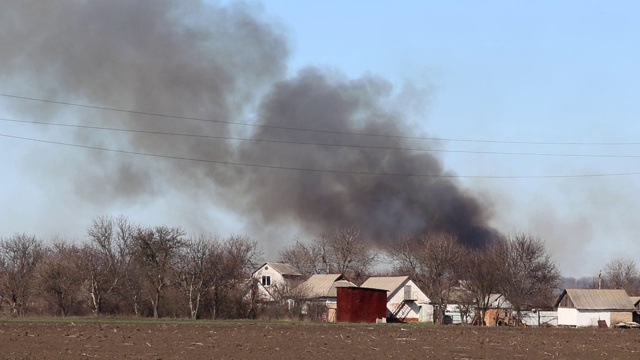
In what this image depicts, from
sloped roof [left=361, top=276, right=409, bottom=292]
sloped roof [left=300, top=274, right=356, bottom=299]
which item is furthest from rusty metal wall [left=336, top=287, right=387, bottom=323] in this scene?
sloped roof [left=300, top=274, right=356, bottom=299]

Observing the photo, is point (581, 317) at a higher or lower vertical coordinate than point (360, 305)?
lower

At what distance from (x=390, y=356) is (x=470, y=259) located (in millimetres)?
59446

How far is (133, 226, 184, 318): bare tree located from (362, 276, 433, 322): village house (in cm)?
2459

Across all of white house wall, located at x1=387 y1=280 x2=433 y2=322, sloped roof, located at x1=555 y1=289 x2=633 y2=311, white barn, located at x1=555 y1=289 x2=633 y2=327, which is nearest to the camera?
white house wall, located at x1=387 y1=280 x2=433 y2=322

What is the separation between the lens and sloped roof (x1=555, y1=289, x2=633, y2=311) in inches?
3533

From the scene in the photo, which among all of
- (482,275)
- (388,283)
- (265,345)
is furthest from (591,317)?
(265,345)

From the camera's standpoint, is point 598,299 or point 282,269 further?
point 282,269

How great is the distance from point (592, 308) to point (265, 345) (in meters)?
64.9

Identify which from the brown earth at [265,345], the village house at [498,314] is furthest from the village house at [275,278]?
the brown earth at [265,345]

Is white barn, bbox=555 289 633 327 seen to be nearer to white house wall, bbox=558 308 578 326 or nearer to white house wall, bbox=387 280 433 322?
white house wall, bbox=558 308 578 326

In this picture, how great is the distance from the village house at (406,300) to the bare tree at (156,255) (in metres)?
24.6

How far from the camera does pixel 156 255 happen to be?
71.8m

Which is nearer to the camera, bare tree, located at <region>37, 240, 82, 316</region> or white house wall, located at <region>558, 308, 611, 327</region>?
bare tree, located at <region>37, 240, 82, 316</region>

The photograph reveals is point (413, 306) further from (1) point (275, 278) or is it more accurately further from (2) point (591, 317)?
(1) point (275, 278)
